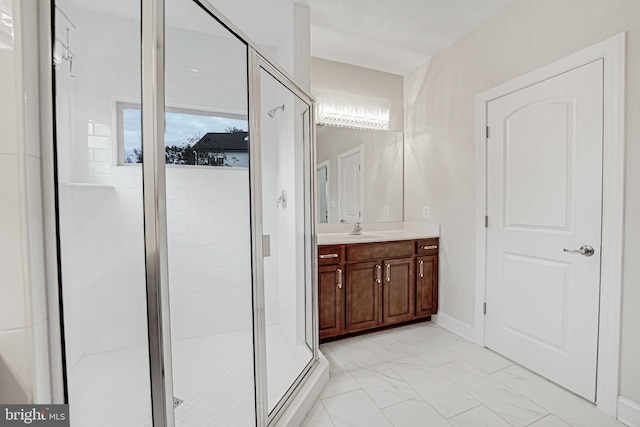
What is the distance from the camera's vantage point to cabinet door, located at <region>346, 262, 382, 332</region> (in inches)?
95.3

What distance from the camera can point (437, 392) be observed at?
5.84 ft

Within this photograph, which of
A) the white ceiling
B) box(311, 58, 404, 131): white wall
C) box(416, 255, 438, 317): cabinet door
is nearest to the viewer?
the white ceiling

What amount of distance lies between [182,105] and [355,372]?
6.94 feet

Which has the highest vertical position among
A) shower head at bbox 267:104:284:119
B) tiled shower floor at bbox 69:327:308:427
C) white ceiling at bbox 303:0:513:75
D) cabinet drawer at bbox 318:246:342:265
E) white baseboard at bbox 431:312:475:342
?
white ceiling at bbox 303:0:513:75

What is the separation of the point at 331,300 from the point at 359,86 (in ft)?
7.12

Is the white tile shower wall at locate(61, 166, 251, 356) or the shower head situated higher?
the shower head

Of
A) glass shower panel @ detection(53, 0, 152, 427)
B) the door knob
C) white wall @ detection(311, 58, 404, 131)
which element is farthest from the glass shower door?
the door knob

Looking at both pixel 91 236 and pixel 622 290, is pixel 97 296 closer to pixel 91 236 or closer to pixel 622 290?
pixel 91 236

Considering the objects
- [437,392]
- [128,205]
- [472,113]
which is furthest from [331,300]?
[472,113]

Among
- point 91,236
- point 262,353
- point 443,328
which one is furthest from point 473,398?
point 91,236

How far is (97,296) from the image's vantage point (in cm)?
151

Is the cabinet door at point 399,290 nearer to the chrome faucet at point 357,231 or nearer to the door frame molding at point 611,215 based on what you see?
the chrome faucet at point 357,231

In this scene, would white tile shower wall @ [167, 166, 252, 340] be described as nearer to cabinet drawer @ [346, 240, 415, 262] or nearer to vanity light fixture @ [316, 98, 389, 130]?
cabinet drawer @ [346, 240, 415, 262]

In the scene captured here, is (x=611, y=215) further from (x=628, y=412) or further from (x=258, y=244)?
(x=258, y=244)
